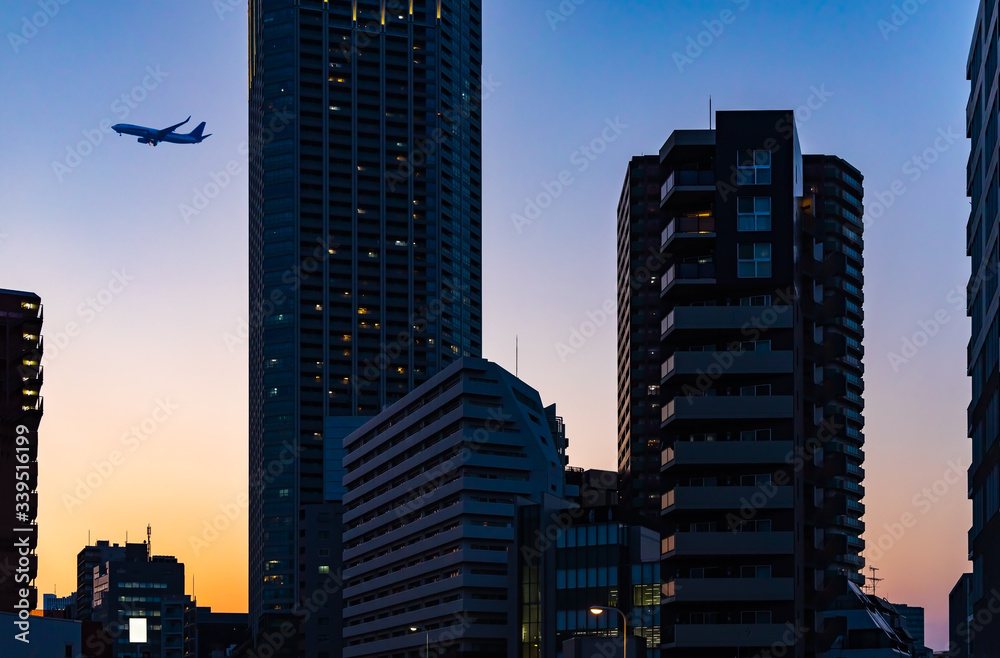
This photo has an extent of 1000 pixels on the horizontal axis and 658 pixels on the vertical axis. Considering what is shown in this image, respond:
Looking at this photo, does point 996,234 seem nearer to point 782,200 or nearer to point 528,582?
point 782,200

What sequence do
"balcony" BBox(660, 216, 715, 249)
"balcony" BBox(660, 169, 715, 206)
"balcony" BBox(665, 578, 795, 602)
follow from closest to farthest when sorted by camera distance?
1. "balcony" BBox(665, 578, 795, 602)
2. "balcony" BBox(660, 216, 715, 249)
3. "balcony" BBox(660, 169, 715, 206)

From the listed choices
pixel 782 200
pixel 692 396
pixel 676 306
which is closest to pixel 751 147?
pixel 782 200

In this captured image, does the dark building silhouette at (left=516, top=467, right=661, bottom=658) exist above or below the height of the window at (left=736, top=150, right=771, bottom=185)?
below

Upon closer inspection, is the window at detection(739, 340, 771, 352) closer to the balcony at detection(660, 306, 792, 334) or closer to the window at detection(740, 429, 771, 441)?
the balcony at detection(660, 306, 792, 334)

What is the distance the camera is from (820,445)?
10031 cm

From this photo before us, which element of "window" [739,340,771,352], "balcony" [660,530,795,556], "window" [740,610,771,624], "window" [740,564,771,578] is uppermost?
"window" [739,340,771,352]

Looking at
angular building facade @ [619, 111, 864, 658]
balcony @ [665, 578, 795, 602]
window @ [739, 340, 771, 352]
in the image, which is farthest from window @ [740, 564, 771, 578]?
window @ [739, 340, 771, 352]

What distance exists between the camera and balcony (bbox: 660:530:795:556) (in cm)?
9231

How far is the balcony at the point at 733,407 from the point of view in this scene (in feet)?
309

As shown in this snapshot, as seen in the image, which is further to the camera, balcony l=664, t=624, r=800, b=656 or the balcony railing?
the balcony railing

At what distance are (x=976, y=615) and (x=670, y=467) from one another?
22.4 meters

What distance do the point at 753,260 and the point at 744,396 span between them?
10884 millimetres

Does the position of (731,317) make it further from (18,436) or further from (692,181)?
(18,436)

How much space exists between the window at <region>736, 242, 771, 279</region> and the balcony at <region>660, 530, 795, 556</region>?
18832mm
